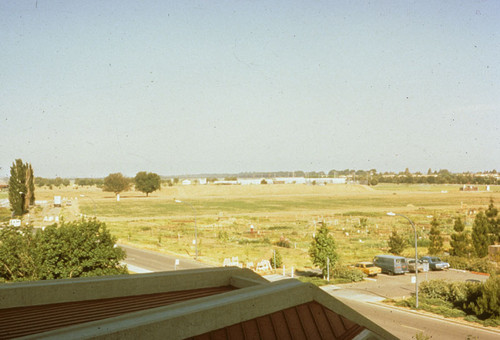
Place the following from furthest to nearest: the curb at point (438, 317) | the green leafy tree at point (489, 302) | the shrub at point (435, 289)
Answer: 1. the shrub at point (435, 289)
2. the green leafy tree at point (489, 302)
3. the curb at point (438, 317)

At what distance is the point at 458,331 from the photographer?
21.5 m

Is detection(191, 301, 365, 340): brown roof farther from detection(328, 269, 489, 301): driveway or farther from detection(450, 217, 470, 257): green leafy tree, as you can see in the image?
detection(450, 217, 470, 257): green leafy tree

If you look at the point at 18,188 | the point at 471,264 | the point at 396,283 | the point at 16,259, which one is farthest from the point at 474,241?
the point at 18,188

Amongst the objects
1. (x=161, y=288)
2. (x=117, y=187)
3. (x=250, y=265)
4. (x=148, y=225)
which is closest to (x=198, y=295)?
(x=161, y=288)

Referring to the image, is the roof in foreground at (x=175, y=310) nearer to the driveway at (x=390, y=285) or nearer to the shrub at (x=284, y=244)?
the driveway at (x=390, y=285)

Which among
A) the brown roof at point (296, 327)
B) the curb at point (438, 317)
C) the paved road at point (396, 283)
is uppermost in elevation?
the brown roof at point (296, 327)

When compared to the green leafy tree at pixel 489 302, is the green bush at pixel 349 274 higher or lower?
lower

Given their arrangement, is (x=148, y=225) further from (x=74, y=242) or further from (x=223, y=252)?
(x=74, y=242)

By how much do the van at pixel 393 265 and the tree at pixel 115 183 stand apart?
448ft

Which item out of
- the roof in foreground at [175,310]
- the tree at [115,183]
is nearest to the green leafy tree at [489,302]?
the roof in foreground at [175,310]

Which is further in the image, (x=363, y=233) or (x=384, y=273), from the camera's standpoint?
(x=363, y=233)

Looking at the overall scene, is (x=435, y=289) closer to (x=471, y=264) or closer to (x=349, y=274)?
(x=349, y=274)

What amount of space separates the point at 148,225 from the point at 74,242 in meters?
54.4

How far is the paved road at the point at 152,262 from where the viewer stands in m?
38.6
